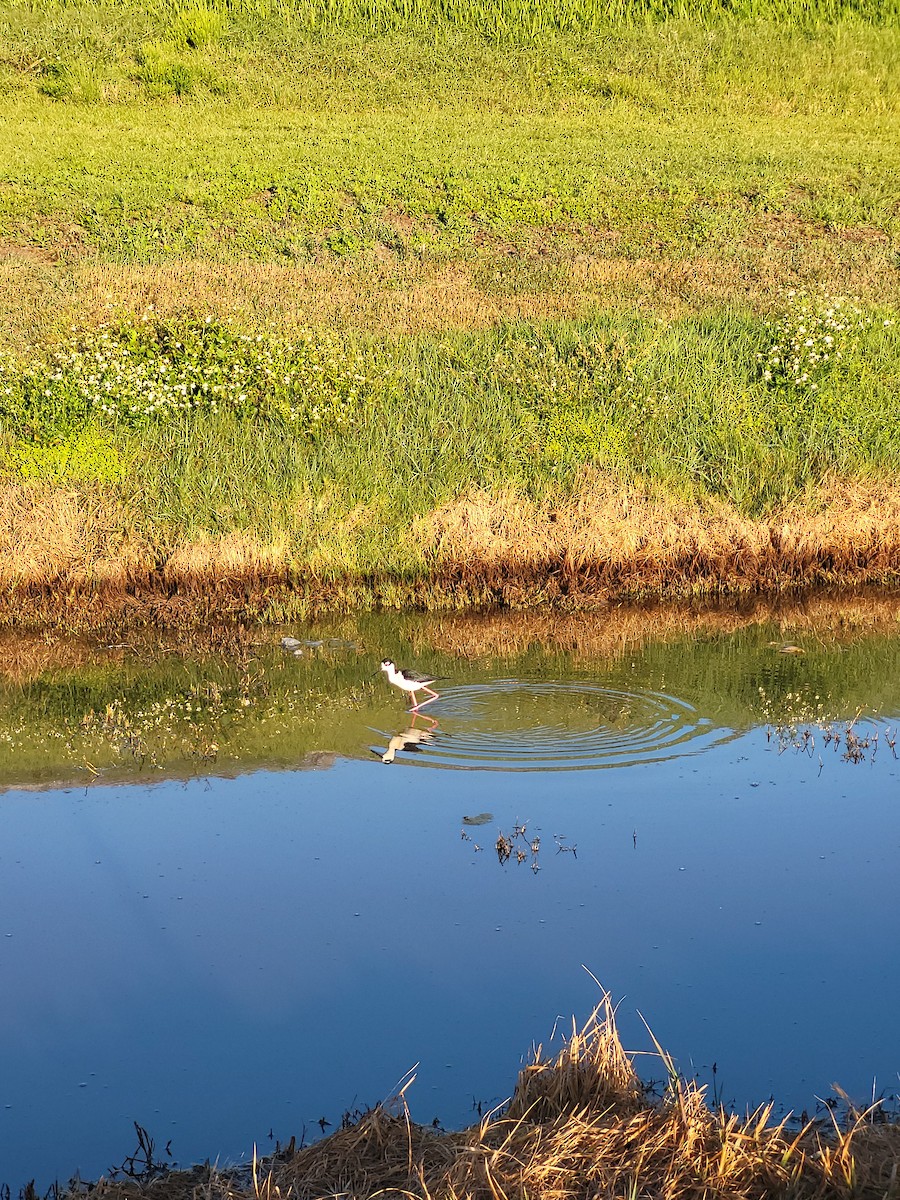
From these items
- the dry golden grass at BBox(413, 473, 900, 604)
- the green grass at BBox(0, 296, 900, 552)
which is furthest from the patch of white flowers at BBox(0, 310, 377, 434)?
the dry golden grass at BBox(413, 473, 900, 604)

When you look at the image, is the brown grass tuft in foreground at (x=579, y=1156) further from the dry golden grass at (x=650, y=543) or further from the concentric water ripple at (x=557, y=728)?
the dry golden grass at (x=650, y=543)

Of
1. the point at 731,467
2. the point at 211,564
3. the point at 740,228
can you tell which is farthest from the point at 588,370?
the point at 740,228

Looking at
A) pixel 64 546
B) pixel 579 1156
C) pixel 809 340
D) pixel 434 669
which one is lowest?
pixel 434 669

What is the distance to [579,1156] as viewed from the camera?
4973 millimetres

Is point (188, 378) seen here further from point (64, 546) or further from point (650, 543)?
point (650, 543)

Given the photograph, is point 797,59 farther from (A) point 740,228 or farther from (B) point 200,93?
(B) point 200,93

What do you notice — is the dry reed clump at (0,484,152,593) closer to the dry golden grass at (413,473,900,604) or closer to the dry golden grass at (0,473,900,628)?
the dry golden grass at (0,473,900,628)

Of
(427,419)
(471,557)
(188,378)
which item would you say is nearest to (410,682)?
(471,557)

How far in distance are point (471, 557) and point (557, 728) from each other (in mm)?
4916

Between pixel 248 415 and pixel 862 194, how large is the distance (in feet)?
71.9

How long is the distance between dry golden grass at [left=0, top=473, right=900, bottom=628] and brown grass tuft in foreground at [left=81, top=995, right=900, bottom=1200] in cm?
976

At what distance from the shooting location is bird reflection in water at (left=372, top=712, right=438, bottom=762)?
35.0 feet

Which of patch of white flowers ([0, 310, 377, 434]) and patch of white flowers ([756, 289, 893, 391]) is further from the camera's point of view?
patch of white flowers ([756, 289, 893, 391])

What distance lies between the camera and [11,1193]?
5.50 m
